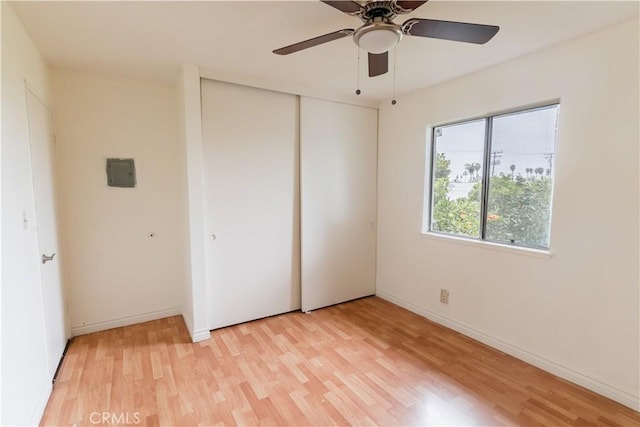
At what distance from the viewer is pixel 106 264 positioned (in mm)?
2943

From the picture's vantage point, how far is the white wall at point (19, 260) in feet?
5.06

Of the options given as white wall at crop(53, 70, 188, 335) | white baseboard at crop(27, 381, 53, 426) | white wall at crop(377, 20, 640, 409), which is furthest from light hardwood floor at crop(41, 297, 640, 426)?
white wall at crop(53, 70, 188, 335)

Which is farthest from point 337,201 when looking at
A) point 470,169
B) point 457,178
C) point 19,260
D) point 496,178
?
point 19,260

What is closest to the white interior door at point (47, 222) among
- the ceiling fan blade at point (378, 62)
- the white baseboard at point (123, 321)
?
the white baseboard at point (123, 321)

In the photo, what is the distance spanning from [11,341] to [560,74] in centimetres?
374

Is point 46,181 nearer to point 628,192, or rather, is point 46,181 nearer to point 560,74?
point 560,74

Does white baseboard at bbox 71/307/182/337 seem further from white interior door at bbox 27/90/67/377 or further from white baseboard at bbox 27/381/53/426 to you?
white baseboard at bbox 27/381/53/426

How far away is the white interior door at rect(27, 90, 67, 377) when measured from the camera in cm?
210

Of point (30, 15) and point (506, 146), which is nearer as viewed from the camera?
point (30, 15)

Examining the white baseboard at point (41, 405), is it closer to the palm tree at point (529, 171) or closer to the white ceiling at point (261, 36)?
the white ceiling at point (261, 36)

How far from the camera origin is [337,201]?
361 cm

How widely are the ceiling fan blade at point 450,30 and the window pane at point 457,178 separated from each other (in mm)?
1438

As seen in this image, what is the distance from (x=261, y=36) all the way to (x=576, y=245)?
2.65 m

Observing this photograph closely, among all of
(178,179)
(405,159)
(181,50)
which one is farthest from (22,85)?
(405,159)
